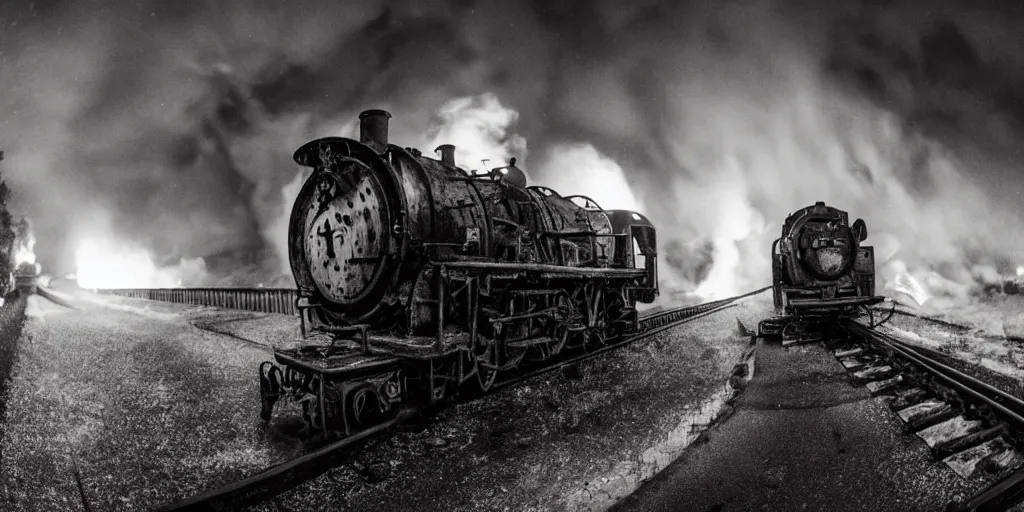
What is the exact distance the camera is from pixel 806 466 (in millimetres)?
3625

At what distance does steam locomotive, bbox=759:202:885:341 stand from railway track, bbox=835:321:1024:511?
2916 millimetres

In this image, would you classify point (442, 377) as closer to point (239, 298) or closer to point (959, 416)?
point (959, 416)

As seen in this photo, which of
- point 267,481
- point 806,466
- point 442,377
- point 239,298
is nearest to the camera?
point 267,481

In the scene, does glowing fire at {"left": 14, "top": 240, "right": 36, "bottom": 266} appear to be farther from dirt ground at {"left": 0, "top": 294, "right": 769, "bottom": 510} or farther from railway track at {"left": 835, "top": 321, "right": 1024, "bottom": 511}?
railway track at {"left": 835, "top": 321, "right": 1024, "bottom": 511}

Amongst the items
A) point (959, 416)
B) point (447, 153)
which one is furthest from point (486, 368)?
point (959, 416)

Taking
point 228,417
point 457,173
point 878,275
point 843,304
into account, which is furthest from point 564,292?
point 878,275

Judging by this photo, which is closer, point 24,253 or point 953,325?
point 953,325

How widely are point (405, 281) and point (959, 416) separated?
5.63m

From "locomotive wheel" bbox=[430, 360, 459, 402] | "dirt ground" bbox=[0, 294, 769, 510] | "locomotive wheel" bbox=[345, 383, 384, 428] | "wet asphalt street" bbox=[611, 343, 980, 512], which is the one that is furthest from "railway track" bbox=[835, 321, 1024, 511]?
"locomotive wheel" bbox=[345, 383, 384, 428]

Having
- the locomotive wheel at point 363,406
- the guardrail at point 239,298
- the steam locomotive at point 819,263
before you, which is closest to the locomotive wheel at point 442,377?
the locomotive wheel at point 363,406

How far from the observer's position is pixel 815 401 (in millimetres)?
5125

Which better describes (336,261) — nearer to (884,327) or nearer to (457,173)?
(457,173)

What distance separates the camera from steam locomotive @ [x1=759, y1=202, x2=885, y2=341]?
376 inches

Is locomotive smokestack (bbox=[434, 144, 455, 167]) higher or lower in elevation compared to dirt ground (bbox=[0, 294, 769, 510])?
higher
